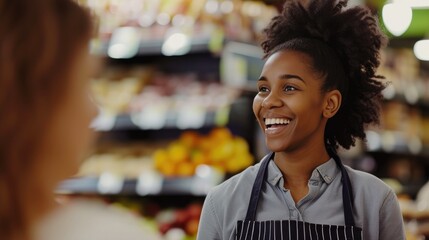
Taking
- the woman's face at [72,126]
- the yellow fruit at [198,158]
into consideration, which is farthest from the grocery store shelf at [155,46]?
the woman's face at [72,126]

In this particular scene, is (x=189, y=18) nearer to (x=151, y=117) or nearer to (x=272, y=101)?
(x=151, y=117)

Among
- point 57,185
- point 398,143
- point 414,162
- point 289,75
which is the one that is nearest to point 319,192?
point 289,75

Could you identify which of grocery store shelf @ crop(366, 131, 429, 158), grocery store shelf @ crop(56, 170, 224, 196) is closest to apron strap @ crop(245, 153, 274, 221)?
grocery store shelf @ crop(56, 170, 224, 196)

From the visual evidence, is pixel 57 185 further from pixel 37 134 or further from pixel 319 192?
pixel 319 192

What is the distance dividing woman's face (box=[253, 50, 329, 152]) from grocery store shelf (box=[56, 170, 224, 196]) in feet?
8.47

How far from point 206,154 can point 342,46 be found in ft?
9.41

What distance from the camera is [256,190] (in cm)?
188

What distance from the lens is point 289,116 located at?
1.84m

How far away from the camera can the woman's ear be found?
1.90m

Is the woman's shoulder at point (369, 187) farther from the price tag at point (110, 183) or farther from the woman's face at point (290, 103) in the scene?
the price tag at point (110, 183)

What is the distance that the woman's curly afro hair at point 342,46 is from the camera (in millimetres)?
1938

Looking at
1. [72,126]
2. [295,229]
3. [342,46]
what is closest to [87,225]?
[72,126]

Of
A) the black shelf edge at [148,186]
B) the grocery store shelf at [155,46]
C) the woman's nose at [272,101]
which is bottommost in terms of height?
the black shelf edge at [148,186]

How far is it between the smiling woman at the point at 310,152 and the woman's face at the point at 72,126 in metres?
1.07
